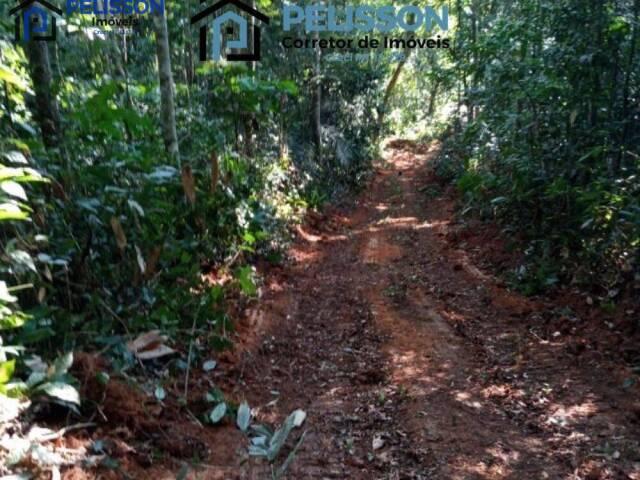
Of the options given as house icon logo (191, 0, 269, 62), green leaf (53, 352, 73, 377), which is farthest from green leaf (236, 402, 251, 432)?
house icon logo (191, 0, 269, 62)

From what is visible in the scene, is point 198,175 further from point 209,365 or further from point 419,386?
point 419,386

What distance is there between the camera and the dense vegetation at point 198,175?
13.9 ft

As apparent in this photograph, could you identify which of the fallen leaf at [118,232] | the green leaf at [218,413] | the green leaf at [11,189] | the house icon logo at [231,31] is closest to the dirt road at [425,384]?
the green leaf at [218,413]

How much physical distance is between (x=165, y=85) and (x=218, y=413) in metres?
4.34

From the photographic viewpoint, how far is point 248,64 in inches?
441

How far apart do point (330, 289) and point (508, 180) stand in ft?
11.8

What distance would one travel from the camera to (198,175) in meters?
7.14

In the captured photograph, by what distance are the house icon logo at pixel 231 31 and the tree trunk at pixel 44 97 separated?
541 centimetres

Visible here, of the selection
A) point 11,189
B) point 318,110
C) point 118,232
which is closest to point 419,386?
point 118,232

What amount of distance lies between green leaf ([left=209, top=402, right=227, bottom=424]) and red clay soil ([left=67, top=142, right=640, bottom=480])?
0.08 m

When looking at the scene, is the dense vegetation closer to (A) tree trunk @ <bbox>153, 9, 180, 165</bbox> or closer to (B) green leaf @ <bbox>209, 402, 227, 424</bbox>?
(A) tree trunk @ <bbox>153, 9, 180, 165</bbox>

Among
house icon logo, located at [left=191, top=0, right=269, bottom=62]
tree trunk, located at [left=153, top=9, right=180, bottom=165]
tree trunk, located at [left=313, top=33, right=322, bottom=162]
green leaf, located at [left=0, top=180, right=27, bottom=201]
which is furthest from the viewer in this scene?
tree trunk, located at [left=313, top=33, right=322, bottom=162]

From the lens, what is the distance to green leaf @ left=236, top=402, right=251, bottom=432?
414 centimetres

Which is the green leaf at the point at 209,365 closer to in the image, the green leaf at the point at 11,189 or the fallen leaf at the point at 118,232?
the fallen leaf at the point at 118,232
